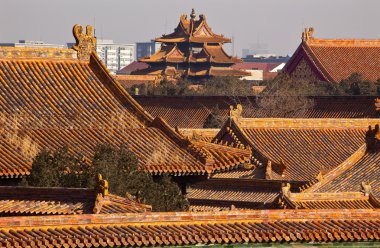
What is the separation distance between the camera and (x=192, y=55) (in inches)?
4956

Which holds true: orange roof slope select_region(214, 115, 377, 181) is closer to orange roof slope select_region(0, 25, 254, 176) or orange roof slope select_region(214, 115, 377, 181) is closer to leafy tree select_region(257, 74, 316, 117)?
orange roof slope select_region(0, 25, 254, 176)

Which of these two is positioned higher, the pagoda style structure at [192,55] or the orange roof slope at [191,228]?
the orange roof slope at [191,228]

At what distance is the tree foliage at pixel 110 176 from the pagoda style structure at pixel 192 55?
284 ft

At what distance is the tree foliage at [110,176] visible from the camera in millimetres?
33375

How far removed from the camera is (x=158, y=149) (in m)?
37.4

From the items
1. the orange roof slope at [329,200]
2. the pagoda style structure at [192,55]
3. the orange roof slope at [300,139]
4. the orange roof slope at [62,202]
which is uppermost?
the orange roof slope at [62,202]

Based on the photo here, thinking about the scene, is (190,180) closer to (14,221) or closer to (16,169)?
(16,169)

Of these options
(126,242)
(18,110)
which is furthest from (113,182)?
(126,242)

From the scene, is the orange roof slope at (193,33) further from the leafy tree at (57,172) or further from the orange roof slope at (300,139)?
the leafy tree at (57,172)

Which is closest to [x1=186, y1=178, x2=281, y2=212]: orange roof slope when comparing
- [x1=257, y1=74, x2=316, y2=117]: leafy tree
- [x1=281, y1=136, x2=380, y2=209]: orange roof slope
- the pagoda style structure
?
[x1=281, y1=136, x2=380, y2=209]: orange roof slope

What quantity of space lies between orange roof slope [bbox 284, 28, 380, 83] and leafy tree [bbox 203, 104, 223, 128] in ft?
70.3

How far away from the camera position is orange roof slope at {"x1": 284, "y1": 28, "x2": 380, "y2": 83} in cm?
9344

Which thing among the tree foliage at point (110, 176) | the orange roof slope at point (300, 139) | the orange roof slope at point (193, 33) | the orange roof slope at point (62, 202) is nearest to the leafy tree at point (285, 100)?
the orange roof slope at point (300, 139)

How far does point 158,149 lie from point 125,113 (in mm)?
2533
